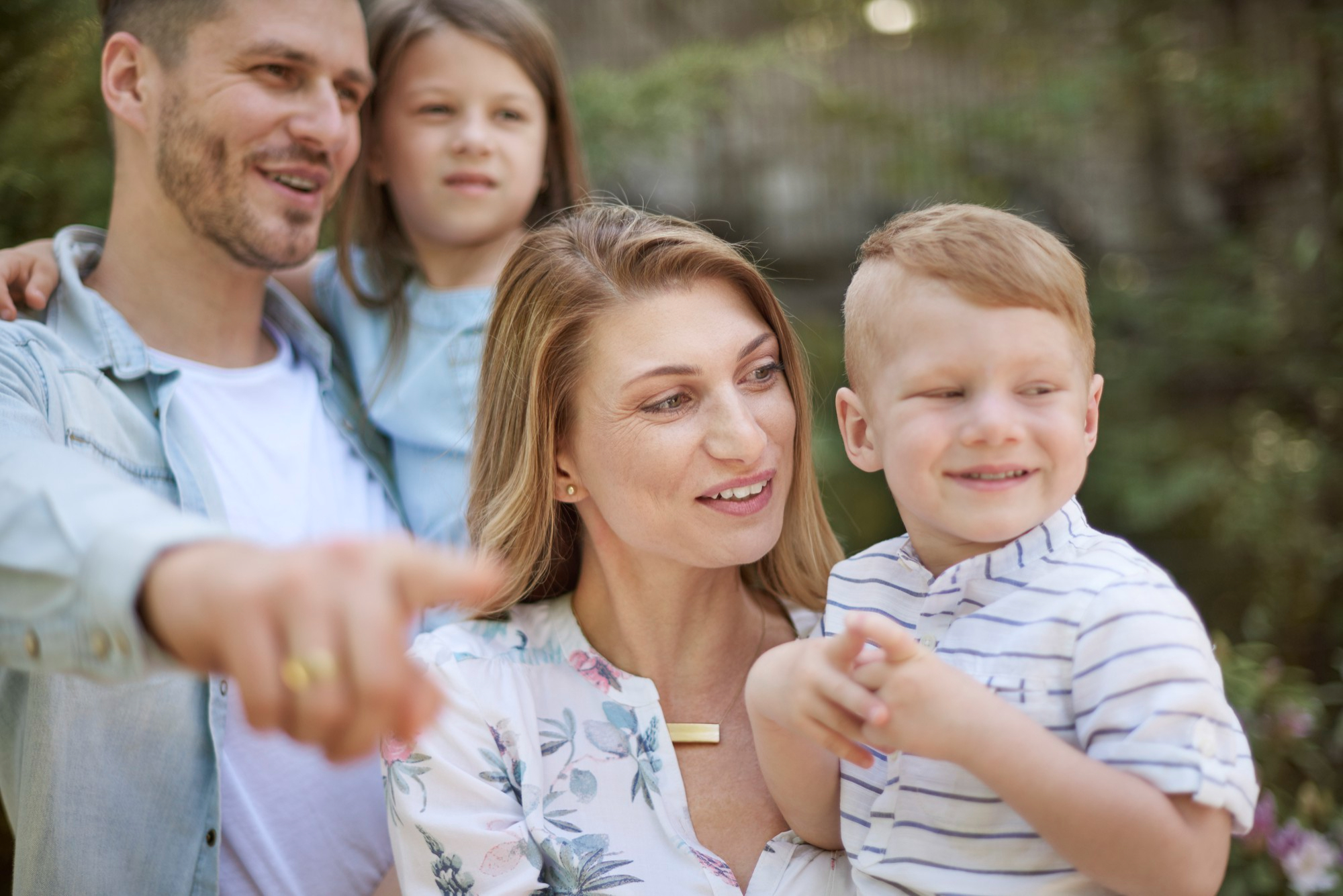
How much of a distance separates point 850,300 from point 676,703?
0.79 meters

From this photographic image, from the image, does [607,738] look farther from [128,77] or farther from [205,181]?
[128,77]

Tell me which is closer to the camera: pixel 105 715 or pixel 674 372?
pixel 674 372

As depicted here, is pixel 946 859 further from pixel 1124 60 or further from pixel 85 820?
pixel 1124 60

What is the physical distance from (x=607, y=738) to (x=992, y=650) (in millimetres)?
735

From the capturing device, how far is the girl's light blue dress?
255 cm

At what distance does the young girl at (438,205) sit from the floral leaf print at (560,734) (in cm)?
68

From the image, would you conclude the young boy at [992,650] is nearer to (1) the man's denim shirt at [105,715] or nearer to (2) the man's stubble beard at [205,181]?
(1) the man's denim shirt at [105,715]

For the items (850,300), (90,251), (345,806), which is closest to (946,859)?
(850,300)

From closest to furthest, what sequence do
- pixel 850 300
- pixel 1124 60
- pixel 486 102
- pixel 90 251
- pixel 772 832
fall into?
pixel 850 300
pixel 772 832
pixel 90 251
pixel 486 102
pixel 1124 60

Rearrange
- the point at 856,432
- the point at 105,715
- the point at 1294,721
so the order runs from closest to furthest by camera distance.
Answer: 1. the point at 856,432
2. the point at 105,715
3. the point at 1294,721

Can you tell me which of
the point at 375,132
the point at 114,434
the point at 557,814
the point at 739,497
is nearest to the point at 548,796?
the point at 557,814

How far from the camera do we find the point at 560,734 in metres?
1.88

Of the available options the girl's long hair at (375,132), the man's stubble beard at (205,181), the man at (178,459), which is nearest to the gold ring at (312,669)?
the man at (178,459)

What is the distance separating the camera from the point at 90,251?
2473 mm
